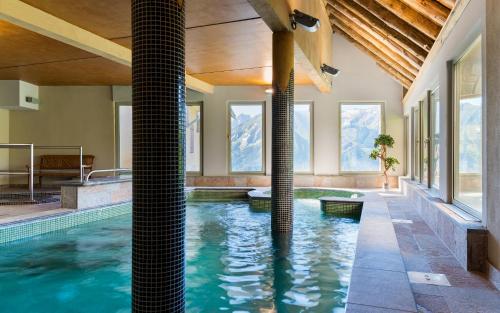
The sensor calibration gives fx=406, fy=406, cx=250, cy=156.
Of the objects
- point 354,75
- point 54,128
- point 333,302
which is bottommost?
point 333,302

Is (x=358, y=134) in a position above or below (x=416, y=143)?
above

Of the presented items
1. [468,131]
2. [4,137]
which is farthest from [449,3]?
[4,137]

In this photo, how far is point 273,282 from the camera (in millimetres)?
3465

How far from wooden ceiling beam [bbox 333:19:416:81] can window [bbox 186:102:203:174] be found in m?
4.28

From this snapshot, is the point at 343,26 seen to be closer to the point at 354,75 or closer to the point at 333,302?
the point at 354,75

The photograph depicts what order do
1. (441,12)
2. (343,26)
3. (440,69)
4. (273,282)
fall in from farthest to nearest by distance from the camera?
(343,26)
(440,69)
(441,12)
(273,282)

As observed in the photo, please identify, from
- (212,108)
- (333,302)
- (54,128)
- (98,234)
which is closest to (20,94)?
(54,128)

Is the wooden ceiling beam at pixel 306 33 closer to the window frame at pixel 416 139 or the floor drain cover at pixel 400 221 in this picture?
the window frame at pixel 416 139

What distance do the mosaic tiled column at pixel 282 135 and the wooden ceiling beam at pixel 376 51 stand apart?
13.0 feet

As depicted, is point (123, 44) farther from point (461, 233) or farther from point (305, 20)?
point (461, 233)

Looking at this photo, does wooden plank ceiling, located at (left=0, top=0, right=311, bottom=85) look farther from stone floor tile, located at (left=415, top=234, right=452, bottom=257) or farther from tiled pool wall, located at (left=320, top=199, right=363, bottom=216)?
stone floor tile, located at (left=415, top=234, right=452, bottom=257)

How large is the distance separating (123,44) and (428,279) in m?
5.68

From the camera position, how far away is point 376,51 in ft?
30.0

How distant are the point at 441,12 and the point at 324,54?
439 centimetres
